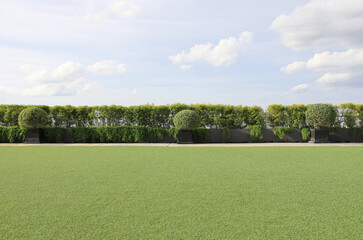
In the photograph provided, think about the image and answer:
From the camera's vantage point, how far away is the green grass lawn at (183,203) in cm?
324

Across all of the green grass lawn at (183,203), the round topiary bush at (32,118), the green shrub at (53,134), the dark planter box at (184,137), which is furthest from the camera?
the green shrub at (53,134)

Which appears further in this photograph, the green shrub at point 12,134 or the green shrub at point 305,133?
the green shrub at point 12,134

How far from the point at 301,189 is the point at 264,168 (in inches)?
84.0

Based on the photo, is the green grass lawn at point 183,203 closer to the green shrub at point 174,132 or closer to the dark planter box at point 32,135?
the green shrub at point 174,132

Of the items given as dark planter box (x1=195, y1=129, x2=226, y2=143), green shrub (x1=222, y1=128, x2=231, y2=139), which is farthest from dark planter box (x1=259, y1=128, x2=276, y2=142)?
dark planter box (x1=195, y1=129, x2=226, y2=143)

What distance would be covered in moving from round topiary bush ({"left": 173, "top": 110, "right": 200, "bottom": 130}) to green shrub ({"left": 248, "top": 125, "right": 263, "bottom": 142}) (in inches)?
122

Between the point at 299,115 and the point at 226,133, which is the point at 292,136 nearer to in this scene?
the point at 299,115

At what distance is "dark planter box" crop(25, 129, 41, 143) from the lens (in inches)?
637

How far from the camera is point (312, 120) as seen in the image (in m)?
15.7

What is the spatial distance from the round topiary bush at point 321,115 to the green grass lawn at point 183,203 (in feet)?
29.7

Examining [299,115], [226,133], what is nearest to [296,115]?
[299,115]

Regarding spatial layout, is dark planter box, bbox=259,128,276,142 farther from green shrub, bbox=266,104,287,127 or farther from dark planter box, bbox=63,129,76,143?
dark planter box, bbox=63,129,76,143

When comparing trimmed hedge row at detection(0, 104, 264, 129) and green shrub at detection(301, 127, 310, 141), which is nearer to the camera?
green shrub at detection(301, 127, 310, 141)

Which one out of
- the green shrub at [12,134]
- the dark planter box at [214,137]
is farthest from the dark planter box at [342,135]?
the green shrub at [12,134]
